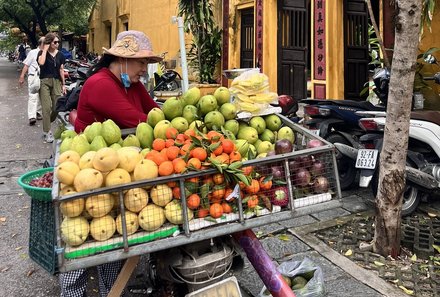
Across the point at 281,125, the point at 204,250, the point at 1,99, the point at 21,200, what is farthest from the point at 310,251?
the point at 1,99

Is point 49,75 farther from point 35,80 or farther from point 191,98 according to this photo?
point 191,98

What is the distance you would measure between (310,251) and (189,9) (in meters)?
9.49

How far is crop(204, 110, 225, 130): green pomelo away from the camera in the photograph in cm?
261

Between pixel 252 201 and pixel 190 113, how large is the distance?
0.73 metres

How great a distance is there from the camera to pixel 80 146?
2340 millimetres

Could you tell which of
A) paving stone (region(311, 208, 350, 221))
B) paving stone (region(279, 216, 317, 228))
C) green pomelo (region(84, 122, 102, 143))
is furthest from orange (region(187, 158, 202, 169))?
paving stone (region(311, 208, 350, 221))

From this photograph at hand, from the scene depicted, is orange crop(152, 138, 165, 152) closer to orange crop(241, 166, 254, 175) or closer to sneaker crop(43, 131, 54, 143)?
orange crop(241, 166, 254, 175)

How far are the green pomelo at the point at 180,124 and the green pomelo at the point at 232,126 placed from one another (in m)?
0.24

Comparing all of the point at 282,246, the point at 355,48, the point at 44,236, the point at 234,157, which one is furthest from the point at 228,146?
the point at 355,48

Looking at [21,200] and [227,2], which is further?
[227,2]

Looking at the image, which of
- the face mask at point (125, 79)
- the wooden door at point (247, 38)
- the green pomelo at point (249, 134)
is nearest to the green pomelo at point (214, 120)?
the green pomelo at point (249, 134)

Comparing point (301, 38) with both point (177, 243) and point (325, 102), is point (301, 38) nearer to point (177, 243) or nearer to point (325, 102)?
point (325, 102)

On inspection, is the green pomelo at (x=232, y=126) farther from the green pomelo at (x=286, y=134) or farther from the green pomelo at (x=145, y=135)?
the green pomelo at (x=145, y=135)

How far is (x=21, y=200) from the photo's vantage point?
17.1 ft
